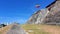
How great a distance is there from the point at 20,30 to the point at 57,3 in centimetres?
2221

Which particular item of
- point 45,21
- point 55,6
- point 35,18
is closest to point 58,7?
point 55,6

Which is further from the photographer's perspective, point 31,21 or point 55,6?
point 31,21

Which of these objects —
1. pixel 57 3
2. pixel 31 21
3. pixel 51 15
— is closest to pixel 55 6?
pixel 57 3

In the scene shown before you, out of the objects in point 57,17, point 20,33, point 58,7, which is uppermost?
point 58,7

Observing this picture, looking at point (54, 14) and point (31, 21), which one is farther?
point (31, 21)

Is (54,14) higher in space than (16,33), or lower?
higher

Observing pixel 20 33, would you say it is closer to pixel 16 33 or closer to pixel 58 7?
pixel 16 33

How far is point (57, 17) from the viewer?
3647cm

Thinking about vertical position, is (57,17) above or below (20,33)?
above

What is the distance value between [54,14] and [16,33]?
758 inches

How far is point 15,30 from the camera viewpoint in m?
20.1

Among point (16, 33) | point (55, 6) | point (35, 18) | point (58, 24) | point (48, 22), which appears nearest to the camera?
point (16, 33)

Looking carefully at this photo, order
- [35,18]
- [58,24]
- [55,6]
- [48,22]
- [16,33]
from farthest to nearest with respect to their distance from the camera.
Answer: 1. [35,18]
2. [55,6]
3. [48,22]
4. [58,24]
5. [16,33]

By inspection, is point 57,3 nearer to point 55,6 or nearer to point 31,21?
point 55,6
